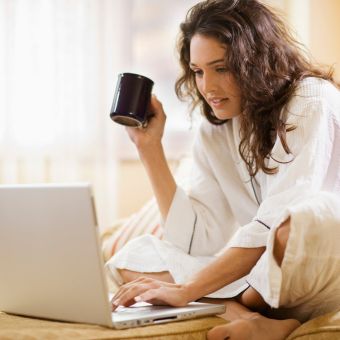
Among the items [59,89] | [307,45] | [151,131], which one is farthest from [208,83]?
[307,45]

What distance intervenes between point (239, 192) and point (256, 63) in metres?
0.39

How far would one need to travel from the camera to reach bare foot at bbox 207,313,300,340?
138 centimetres

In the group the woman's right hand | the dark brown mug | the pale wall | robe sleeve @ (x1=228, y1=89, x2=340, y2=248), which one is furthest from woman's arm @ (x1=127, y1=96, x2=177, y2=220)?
the pale wall

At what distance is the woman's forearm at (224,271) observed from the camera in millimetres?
1497

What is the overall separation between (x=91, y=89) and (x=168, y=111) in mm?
410

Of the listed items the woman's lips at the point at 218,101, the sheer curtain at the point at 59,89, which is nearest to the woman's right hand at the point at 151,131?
the woman's lips at the point at 218,101

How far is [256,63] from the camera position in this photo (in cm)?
170

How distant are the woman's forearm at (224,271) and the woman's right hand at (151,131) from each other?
505mm

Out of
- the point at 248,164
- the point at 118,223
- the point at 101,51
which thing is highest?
the point at 101,51

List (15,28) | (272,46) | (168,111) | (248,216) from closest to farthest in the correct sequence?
(272,46) → (248,216) → (15,28) → (168,111)

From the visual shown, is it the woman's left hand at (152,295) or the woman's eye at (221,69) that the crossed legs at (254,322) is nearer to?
the woman's left hand at (152,295)

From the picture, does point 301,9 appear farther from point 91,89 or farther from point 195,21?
point 195,21

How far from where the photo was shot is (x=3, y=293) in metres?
1.49

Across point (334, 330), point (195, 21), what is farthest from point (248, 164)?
point (334, 330)
